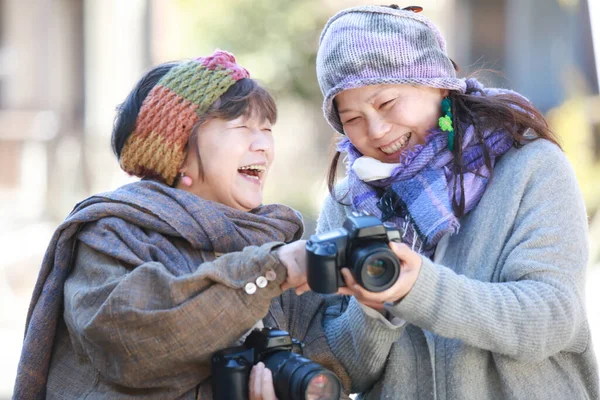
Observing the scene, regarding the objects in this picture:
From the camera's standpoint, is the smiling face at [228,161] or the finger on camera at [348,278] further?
the smiling face at [228,161]

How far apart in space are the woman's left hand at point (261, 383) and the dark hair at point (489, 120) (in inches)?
26.6

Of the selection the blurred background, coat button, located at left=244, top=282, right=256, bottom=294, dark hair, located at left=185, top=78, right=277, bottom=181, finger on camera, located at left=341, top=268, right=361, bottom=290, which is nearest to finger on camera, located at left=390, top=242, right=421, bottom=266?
finger on camera, located at left=341, top=268, right=361, bottom=290

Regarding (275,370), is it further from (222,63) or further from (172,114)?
(222,63)

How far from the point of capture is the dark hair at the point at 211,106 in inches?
94.7

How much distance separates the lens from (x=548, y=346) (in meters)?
2.03

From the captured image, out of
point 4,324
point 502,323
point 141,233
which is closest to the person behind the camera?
point 502,323

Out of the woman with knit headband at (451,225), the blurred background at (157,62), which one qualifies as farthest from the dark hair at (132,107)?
the blurred background at (157,62)

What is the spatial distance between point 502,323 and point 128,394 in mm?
931

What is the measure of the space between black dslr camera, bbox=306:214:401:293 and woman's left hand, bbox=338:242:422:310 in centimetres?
2

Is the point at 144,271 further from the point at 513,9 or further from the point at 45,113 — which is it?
the point at 513,9

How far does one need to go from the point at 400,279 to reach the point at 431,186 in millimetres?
410

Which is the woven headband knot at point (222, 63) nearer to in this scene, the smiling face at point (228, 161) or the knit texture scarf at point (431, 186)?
the smiling face at point (228, 161)

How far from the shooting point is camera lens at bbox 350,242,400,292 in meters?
1.83

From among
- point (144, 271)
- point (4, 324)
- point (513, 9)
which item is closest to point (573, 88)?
point (513, 9)
